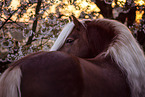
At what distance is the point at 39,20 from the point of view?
20.8 feet

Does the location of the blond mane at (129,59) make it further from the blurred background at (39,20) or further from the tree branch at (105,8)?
the tree branch at (105,8)

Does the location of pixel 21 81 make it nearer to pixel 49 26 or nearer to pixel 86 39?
pixel 86 39

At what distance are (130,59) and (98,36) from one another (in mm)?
641

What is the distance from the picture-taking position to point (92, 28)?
238 centimetres

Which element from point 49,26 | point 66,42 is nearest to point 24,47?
point 49,26

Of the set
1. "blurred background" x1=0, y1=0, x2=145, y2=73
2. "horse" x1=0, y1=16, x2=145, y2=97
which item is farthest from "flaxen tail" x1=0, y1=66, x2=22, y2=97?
"blurred background" x1=0, y1=0, x2=145, y2=73

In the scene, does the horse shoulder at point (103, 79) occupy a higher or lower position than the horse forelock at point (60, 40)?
lower

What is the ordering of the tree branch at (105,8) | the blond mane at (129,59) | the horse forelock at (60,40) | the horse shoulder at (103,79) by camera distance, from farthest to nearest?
the tree branch at (105,8) → the horse forelock at (60,40) → the blond mane at (129,59) → the horse shoulder at (103,79)

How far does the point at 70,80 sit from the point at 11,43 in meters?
4.78

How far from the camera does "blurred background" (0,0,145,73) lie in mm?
5656

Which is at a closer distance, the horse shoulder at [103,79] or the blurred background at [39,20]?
→ the horse shoulder at [103,79]

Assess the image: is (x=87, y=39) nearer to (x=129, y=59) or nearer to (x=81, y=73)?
(x=129, y=59)

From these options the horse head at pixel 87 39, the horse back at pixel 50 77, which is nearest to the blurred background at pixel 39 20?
the horse head at pixel 87 39

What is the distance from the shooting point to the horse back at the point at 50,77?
1.28m
